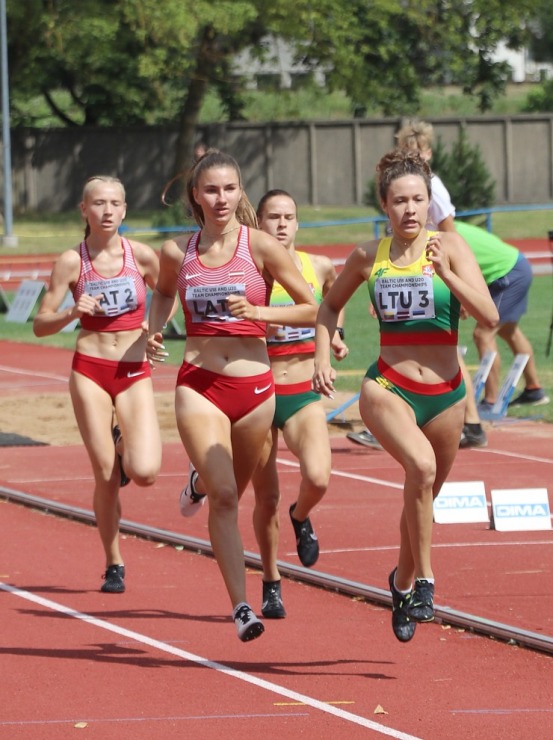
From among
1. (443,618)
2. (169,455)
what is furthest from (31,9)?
(443,618)

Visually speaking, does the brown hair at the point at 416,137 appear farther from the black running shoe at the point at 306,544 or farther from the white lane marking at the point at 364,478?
the black running shoe at the point at 306,544

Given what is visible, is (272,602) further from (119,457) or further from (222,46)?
(222,46)

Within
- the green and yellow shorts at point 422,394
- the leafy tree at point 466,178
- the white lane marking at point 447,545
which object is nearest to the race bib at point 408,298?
the green and yellow shorts at point 422,394

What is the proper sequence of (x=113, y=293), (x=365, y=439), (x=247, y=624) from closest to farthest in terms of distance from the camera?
(x=247, y=624), (x=113, y=293), (x=365, y=439)

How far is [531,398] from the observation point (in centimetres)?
1482

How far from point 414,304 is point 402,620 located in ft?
4.52

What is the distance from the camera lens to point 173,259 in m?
7.07

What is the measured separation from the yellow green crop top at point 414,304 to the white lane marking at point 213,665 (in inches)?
62.5

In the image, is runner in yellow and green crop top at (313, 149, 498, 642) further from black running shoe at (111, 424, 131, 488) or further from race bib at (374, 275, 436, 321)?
black running shoe at (111, 424, 131, 488)

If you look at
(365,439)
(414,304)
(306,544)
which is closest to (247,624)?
(414,304)

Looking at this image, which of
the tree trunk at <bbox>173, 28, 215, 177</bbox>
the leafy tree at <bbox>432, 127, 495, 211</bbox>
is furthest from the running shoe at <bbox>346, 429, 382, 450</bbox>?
the tree trunk at <bbox>173, 28, 215, 177</bbox>

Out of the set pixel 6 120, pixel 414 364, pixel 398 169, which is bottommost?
pixel 414 364

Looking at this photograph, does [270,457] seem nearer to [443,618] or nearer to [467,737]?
[443,618]

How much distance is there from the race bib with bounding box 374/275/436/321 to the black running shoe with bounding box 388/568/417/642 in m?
1.22
